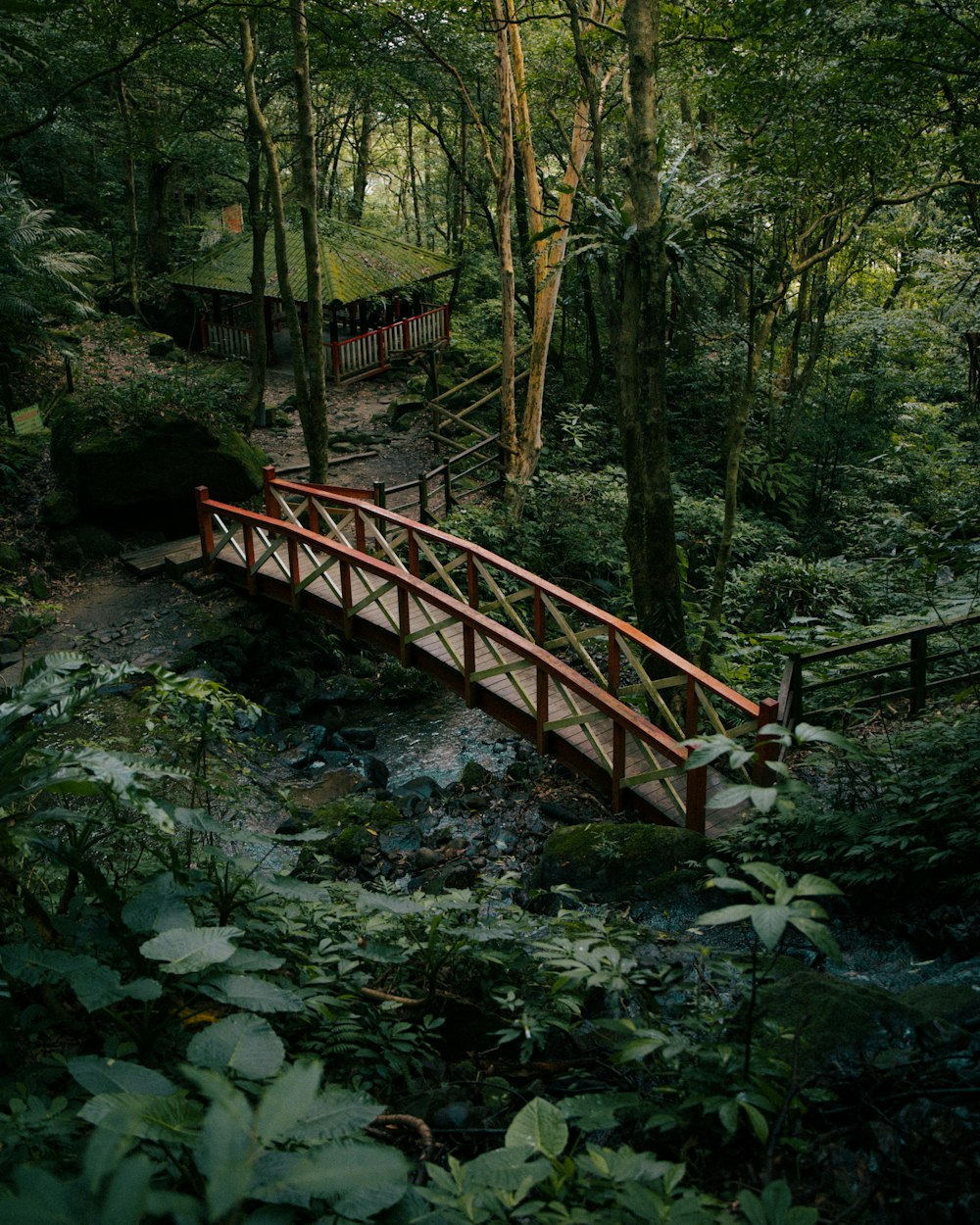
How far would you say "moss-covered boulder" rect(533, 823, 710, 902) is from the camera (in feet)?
20.2

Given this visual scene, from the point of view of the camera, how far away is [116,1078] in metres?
2.06

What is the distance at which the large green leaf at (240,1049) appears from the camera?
212 cm

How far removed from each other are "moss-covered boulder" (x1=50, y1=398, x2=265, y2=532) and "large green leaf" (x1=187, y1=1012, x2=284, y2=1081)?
11429 millimetres

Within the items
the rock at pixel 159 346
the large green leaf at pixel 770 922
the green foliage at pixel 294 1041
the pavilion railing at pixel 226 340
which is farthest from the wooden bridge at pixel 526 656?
the pavilion railing at pixel 226 340

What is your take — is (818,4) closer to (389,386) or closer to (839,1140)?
(839,1140)

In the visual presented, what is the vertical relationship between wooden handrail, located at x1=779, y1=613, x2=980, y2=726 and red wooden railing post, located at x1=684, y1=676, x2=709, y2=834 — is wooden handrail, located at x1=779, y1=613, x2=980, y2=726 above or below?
above

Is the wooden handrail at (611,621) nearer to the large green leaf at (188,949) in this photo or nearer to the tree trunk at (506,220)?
the large green leaf at (188,949)

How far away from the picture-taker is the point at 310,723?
1093 centimetres

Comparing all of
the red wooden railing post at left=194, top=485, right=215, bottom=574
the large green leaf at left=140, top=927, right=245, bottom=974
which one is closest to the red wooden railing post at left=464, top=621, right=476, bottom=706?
the red wooden railing post at left=194, top=485, right=215, bottom=574

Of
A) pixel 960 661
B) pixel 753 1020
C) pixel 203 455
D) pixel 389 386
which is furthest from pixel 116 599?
pixel 389 386

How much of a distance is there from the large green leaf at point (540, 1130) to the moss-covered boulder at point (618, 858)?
3.74 m

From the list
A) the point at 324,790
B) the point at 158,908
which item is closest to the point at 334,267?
the point at 324,790

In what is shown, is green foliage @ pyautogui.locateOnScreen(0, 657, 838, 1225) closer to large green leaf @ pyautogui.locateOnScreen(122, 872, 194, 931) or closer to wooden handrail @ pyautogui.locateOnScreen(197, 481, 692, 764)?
large green leaf @ pyautogui.locateOnScreen(122, 872, 194, 931)

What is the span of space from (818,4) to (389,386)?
1598 centimetres
